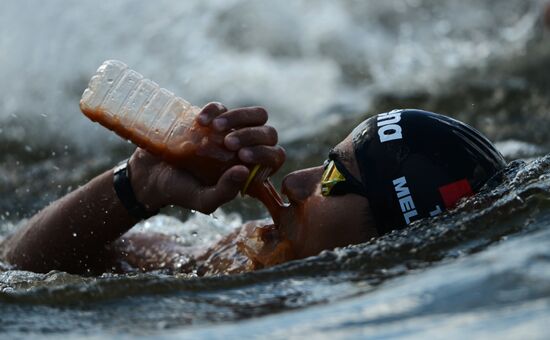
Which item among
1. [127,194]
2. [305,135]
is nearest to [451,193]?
[127,194]

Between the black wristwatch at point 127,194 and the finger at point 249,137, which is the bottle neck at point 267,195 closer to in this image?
the finger at point 249,137

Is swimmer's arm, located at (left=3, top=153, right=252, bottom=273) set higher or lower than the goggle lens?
higher

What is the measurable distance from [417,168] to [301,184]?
51 centimetres

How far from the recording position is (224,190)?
4359mm

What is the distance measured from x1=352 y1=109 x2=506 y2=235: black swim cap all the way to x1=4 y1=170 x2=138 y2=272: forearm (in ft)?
4.29

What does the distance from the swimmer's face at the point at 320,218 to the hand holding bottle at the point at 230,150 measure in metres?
0.20

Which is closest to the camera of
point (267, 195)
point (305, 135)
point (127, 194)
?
Result: point (267, 195)

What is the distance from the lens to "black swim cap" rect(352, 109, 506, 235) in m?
4.58

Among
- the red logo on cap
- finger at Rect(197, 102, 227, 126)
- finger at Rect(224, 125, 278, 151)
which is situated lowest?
the red logo on cap

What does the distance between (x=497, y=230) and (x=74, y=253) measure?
90.7 inches

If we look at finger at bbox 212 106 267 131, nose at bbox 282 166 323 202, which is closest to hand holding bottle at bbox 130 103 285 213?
finger at bbox 212 106 267 131

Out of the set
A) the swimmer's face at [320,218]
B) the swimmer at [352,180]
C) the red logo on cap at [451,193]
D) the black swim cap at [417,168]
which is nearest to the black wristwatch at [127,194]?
the swimmer at [352,180]

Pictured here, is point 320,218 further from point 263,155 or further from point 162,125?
point 162,125

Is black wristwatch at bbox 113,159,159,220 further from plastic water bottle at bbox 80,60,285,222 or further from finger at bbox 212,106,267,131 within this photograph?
finger at bbox 212,106,267,131
